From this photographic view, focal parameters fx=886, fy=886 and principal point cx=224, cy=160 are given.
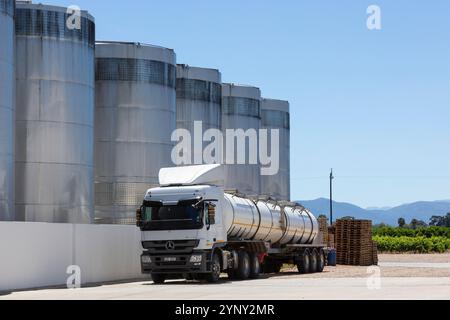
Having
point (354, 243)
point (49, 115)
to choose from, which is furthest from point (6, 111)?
point (354, 243)

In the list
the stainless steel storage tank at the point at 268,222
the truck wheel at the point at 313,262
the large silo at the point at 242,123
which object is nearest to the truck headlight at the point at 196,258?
the stainless steel storage tank at the point at 268,222

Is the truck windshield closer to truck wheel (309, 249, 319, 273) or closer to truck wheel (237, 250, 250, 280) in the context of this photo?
truck wheel (237, 250, 250, 280)

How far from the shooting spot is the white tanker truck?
28.4 m

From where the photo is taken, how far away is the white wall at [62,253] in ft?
83.4

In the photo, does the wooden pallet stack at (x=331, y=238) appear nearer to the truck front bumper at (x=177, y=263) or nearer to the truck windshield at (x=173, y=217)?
the truck front bumper at (x=177, y=263)

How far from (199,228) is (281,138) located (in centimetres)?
2804

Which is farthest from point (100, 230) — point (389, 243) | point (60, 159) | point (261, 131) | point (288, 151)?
point (389, 243)

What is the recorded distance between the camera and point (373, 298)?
19.8 metres

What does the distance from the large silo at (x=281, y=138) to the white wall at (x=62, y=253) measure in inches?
927

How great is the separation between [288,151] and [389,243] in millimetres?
19341

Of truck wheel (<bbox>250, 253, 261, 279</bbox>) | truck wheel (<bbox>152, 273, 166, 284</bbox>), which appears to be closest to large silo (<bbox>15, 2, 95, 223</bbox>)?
truck wheel (<bbox>152, 273, 166, 284</bbox>)

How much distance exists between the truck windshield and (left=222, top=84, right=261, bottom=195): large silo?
18.4 m

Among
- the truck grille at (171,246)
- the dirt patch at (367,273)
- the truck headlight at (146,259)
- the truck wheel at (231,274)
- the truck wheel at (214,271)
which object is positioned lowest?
the dirt patch at (367,273)

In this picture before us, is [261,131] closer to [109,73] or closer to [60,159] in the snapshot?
[109,73]
